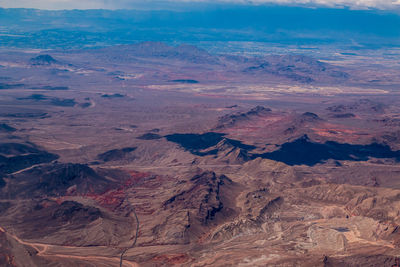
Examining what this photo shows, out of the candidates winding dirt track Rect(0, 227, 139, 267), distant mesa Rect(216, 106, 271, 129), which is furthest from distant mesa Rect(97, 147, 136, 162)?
winding dirt track Rect(0, 227, 139, 267)

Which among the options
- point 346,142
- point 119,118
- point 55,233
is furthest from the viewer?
point 119,118

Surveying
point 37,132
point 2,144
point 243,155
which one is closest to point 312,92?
point 243,155

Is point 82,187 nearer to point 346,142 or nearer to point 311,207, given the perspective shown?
point 311,207

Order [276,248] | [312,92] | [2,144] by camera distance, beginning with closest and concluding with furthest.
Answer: [276,248] < [2,144] < [312,92]

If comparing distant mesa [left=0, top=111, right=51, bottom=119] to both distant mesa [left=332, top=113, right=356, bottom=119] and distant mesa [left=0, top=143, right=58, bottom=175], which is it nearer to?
distant mesa [left=0, top=143, right=58, bottom=175]

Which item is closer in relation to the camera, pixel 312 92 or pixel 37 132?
pixel 37 132

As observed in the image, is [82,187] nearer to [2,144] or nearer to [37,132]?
[2,144]

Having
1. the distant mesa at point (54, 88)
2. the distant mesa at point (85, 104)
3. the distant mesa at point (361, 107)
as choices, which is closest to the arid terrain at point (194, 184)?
the distant mesa at point (361, 107)

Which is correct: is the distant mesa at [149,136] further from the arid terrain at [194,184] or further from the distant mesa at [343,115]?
the distant mesa at [343,115]
